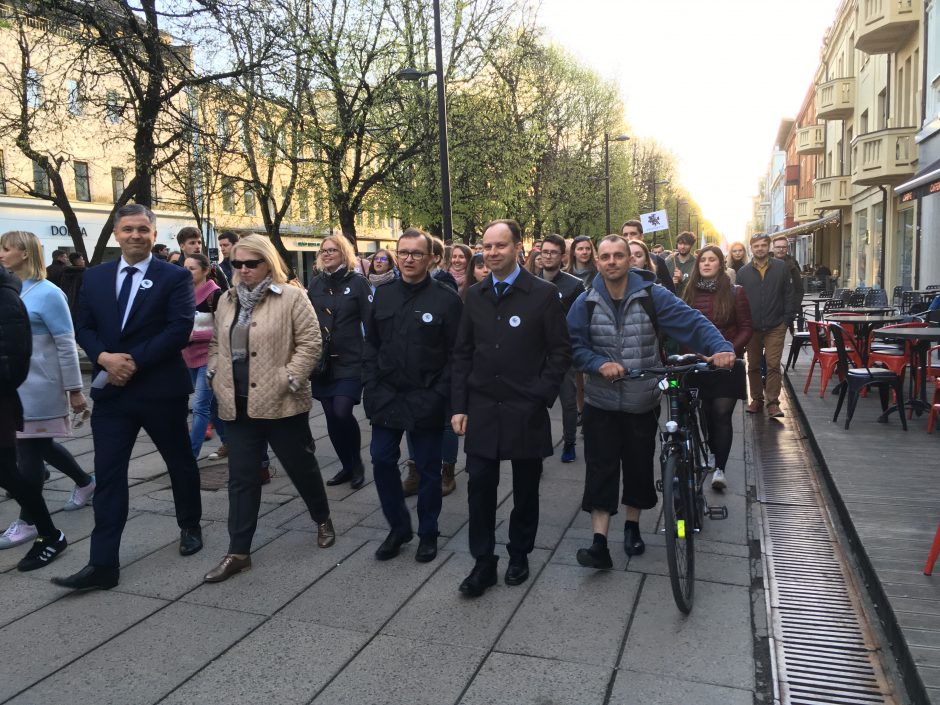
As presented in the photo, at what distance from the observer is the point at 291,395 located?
172 inches

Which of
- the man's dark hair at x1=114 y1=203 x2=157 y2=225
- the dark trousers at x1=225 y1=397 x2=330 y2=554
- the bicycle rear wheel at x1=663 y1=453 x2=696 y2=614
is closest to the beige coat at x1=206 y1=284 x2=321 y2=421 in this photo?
the dark trousers at x1=225 y1=397 x2=330 y2=554

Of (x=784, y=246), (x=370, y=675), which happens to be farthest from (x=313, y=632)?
(x=784, y=246)

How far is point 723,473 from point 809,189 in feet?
156

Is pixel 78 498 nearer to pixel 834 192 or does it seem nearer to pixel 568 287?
pixel 568 287

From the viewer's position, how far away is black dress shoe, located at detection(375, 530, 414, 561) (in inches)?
175

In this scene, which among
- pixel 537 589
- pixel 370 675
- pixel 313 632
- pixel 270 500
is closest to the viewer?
pixel 370 675

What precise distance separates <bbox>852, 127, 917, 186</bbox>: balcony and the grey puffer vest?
19.1 metres

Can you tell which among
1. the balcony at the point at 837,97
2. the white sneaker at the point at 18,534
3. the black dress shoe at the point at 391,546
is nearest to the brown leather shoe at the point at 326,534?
the black dress shoe at the point at 391,546

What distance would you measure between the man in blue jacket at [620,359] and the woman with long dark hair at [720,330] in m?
1.27

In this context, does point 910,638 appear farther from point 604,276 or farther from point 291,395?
point 291,395

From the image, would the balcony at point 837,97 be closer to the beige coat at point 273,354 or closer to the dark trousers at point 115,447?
the beige coat at point 273,354

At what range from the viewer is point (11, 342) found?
411 centimetres

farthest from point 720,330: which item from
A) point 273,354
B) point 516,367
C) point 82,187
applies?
point 82,187

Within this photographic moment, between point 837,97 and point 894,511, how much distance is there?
27.5m
